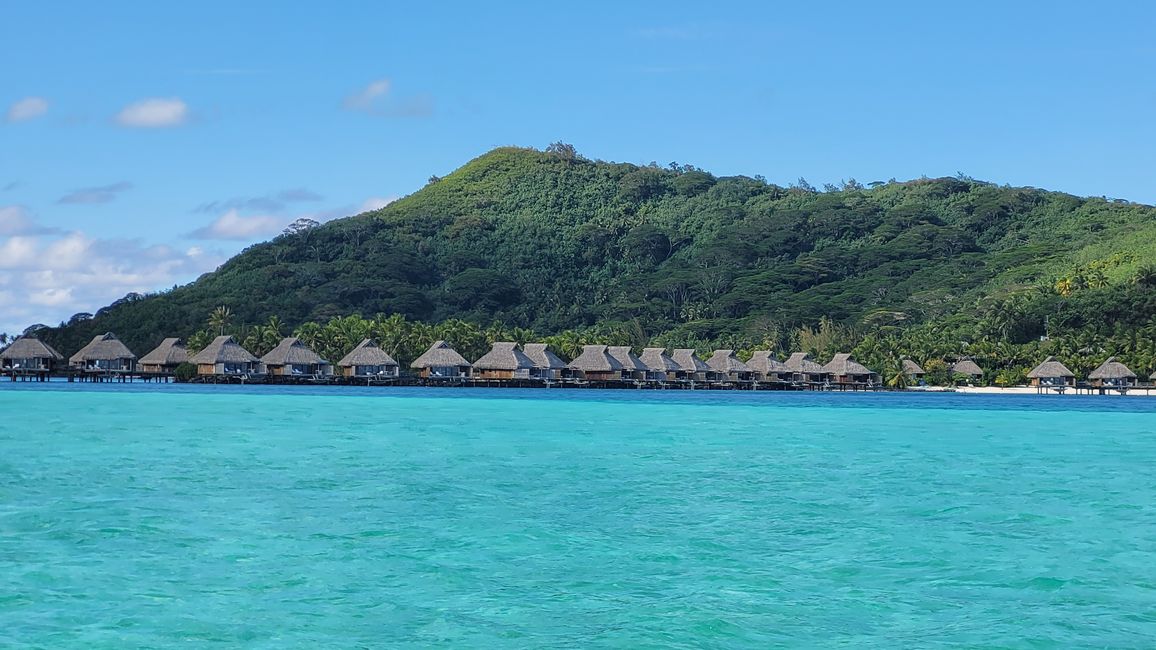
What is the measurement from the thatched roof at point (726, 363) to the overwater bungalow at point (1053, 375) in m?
17.4

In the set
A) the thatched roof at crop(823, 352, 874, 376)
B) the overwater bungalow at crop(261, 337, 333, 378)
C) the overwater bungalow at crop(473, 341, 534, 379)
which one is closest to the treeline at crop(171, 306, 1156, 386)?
the thatched roof at crop(823, 352, 874, 376)

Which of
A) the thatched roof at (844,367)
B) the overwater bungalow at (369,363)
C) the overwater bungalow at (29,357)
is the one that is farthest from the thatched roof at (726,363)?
the overwater bungalow at (29,357)

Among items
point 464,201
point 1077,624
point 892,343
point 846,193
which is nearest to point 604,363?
point 892,343

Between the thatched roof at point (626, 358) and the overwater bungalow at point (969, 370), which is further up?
the thatched roof at point (626, 358)

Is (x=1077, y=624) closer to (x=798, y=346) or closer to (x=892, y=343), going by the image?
(x=892, y=343)

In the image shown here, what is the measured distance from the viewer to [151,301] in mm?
99688

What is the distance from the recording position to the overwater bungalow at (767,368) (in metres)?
79.9

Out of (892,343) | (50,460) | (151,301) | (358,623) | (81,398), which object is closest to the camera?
(358,623)

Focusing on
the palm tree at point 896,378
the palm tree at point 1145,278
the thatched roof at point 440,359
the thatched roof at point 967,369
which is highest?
the palm tree at point 1145,278

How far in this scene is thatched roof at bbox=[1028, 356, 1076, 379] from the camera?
72.1 meters

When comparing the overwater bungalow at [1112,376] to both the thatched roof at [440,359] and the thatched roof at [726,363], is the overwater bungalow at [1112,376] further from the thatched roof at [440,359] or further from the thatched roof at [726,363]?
the thatched roof at [440,359]

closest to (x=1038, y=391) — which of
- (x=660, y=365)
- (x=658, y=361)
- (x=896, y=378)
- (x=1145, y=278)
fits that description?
(x=896, y=378)

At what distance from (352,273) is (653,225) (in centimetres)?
4170

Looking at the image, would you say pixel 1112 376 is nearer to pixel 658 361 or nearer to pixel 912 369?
pixel 912 369
